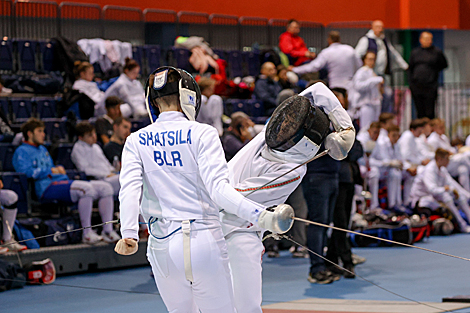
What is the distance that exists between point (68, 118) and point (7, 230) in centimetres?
200

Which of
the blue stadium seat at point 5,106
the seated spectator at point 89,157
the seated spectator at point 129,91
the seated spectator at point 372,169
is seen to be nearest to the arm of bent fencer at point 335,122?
the seated spectator at point 89,157

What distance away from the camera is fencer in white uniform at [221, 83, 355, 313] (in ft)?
9.91

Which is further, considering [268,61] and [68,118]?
[268,61]

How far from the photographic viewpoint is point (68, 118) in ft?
25.3

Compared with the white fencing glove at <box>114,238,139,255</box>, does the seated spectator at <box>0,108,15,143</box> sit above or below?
above

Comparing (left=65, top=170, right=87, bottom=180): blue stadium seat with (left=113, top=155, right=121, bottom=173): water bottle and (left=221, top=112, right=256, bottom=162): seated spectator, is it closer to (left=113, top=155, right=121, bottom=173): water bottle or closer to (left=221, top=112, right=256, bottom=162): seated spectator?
(left=113, top=155, right=121, bottom=173): water bottle

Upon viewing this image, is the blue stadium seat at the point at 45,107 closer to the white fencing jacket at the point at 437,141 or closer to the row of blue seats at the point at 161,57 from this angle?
the row of blue seats at the point at 161,57

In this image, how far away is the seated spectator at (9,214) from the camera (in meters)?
6.07

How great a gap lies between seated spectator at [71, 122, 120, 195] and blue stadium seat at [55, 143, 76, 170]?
36cm

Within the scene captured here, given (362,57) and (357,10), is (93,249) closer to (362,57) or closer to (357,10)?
(362,57)

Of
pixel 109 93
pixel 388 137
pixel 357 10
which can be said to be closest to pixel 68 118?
pixel 109 93

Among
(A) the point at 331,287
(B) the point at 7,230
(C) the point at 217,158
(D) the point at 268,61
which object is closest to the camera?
(C) the point at 217,158

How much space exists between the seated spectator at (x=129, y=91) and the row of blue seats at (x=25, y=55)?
982 mm

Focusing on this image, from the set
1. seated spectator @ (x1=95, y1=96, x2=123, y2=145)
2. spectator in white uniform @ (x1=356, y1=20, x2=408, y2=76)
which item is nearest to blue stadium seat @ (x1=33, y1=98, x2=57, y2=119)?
seated spectator @ (x1=95, y1=96, x2=123, y2=145)
